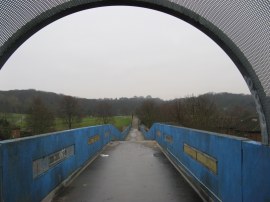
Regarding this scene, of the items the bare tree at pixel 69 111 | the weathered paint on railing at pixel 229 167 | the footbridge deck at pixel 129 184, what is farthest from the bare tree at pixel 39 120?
the weathered paint on railing at pixel 229 167

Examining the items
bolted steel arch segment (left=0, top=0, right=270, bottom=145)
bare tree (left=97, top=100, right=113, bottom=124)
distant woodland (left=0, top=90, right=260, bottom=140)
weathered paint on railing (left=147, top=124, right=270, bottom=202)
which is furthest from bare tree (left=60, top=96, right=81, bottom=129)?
bolted steel arch segment (left=0, top=0, right=270, bottom=145)

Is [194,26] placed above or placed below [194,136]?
above

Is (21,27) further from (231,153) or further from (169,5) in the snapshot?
(231,153)

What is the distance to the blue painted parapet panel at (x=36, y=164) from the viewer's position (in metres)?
5.72

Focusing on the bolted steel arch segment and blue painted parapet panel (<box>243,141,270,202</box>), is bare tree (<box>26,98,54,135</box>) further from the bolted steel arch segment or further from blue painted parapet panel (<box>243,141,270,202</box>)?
blue painted parapet panel (<box>243,141,270,202</box>)

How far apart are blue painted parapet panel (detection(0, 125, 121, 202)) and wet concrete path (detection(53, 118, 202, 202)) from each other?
1.69 feet

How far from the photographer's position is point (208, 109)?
44.7 m

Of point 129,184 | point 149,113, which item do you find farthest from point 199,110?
point 149,113

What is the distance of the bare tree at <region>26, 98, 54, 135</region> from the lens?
184ft

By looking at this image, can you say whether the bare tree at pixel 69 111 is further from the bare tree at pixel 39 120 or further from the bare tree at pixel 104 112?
the bare tree at pixel 104 112

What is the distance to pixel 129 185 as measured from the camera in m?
10.0

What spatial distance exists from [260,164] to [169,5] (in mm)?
2578

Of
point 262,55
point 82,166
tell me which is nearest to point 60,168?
point 82,166

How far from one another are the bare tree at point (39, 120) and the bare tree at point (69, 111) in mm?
16648
